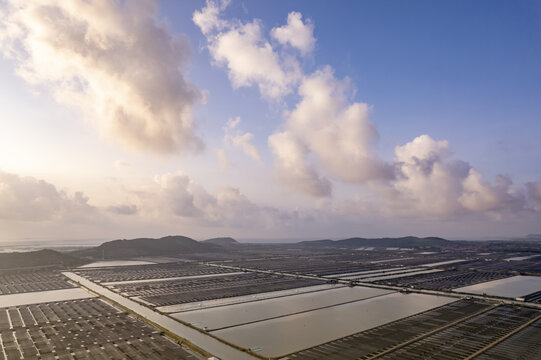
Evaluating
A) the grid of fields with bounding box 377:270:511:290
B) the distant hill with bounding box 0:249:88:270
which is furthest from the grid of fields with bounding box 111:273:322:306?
the distant hill with bounding box 0:249:88:270

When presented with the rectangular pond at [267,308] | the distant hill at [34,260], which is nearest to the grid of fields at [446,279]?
the rectangular pond at [267,308]

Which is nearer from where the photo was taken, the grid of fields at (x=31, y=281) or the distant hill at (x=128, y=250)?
the grid of fields at (x=31, y=281)

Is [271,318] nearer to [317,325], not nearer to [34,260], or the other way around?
[317,325]

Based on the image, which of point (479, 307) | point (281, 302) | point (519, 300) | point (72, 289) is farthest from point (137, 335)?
point (519, 300)

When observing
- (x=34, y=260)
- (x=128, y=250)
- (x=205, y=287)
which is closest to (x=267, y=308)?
(x=205, y=287)

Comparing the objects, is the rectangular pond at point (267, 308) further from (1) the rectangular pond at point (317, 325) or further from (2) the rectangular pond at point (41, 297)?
(2) the rectangular pond at point (41, 297)

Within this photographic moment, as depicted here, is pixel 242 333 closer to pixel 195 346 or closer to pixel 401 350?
pixel 195 346
